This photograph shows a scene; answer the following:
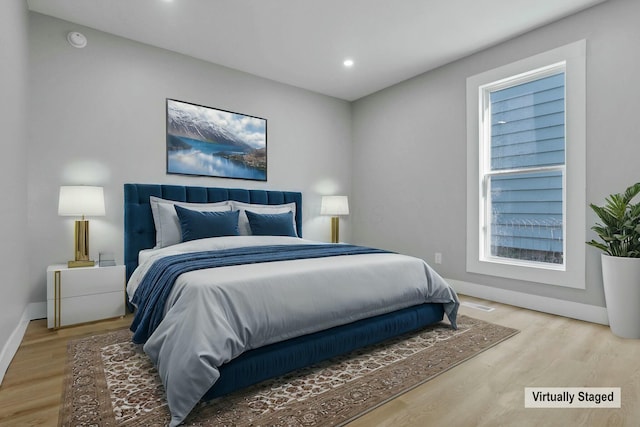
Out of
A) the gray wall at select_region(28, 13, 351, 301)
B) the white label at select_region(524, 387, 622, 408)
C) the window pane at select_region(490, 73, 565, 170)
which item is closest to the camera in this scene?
the white label at select_region(524, 387, 622, 408)

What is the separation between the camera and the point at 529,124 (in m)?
3.35

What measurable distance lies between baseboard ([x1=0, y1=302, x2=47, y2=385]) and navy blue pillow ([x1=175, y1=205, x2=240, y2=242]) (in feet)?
4.32

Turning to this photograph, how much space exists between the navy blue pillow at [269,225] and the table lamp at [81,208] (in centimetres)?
137

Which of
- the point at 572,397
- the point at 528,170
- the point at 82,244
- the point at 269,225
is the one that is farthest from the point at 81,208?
the point at 528,170

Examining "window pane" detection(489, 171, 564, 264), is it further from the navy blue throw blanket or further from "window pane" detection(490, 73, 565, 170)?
the navy blue throw blanket

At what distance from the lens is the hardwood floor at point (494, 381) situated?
1.53 meters

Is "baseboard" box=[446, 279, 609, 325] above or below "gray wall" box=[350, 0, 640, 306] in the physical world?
below

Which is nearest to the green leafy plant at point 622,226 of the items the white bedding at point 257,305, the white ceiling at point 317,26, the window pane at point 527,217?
the window pane at point 527,217

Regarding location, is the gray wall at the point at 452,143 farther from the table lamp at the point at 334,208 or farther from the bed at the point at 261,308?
the bed at the point at 261,308

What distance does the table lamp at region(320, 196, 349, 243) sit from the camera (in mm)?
4637

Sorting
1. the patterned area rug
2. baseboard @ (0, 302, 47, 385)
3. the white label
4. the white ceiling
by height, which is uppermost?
the white ceiling

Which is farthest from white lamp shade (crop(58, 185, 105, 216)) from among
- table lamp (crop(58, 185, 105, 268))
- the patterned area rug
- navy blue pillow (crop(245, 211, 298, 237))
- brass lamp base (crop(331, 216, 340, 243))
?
brass lamp base (crop(331, 216, 340, 243))

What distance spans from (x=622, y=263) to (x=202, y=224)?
3.41 meters

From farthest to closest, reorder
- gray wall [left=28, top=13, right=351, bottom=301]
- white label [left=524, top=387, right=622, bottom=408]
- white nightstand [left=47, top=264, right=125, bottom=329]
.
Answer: gray wall [left=28, top=13, right=351, bottom=301] → white nightstand [left=47, top=264, right=125, bottom=329] → white label [left=524, top=387, right=622, bottom=408]
